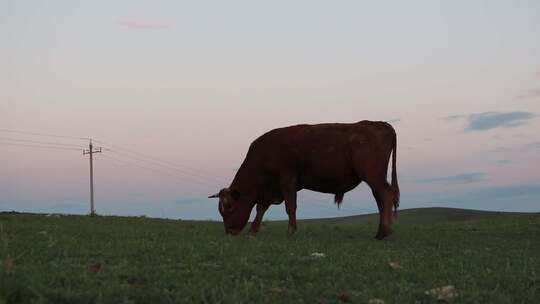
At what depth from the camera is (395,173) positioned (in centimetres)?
1775

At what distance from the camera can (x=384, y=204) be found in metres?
16.8

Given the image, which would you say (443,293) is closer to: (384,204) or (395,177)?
(384,204)

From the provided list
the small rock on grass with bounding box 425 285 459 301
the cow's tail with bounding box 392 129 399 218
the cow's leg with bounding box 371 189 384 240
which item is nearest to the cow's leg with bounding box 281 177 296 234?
the cow's leg with bounding box 371 189 384 240

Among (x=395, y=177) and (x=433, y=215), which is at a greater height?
(x=395, y=177)

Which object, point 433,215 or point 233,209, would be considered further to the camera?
point 433,215

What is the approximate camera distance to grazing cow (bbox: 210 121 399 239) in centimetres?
1691

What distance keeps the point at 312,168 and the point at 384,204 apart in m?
→ 2.20

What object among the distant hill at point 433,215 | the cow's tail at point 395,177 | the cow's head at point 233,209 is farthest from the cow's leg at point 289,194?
the distant hill at point 433,215

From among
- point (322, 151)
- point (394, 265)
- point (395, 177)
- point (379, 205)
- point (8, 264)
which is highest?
point (322, 151)

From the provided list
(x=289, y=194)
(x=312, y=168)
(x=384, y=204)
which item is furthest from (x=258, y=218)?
(x=384, y=204)

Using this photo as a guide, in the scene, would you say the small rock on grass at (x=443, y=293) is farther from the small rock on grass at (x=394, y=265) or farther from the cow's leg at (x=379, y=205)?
the cow's leg at (x=379, y=205)

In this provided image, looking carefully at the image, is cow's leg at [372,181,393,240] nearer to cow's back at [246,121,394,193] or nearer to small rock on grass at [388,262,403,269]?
cow's back at [246,121,394,193]

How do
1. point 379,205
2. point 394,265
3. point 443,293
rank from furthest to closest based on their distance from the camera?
point 379,205, point 394,265, point 443,293

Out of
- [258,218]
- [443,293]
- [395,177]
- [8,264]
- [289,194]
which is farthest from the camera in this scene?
[258,218]
